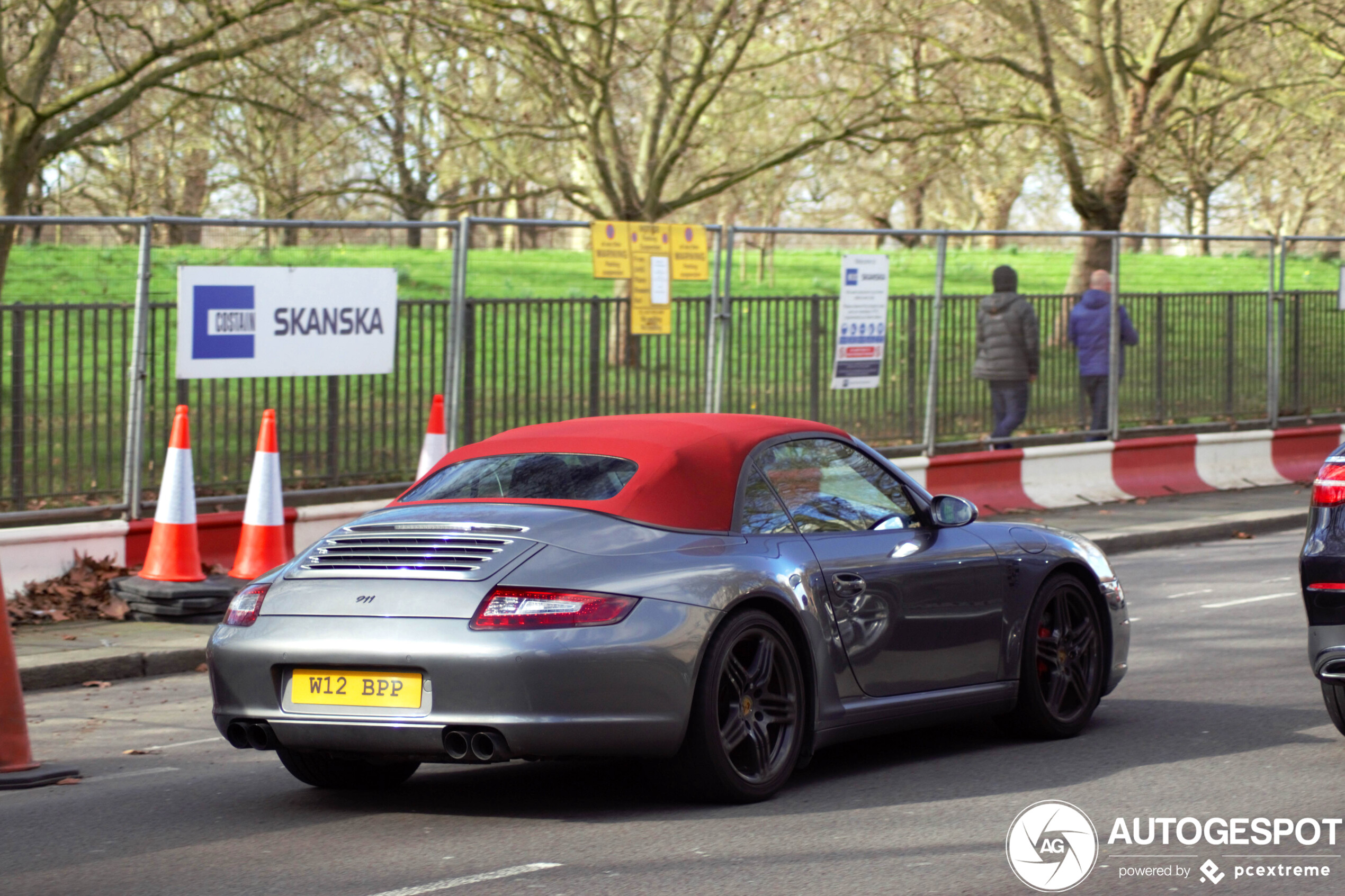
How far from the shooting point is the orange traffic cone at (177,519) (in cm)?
1025

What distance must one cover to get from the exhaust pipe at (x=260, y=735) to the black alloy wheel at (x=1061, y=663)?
3002 millimetres

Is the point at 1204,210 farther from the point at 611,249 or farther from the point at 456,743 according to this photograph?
the point at 456,743

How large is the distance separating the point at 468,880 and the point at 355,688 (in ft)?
2.83

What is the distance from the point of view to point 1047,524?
1432cm

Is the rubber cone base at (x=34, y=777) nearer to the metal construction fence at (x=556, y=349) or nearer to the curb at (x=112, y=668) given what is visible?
the curb at (x=112, y=668)

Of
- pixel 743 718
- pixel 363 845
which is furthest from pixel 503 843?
pixel 743 718

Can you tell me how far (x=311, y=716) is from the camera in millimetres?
5535

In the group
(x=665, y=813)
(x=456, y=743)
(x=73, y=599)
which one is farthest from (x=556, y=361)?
(x=456, y=743)

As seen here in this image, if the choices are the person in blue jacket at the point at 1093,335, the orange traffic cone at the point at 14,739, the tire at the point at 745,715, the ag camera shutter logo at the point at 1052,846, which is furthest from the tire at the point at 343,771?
the person in blue jacket at the point at 1093,335

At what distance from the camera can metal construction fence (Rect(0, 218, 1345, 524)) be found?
11.0 m

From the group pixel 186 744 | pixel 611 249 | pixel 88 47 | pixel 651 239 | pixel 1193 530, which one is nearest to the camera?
pixel 186 744

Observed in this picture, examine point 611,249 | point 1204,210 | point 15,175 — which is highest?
point 1204,210

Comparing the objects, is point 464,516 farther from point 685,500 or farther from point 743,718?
point 743,718

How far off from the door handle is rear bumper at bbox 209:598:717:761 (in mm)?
764
